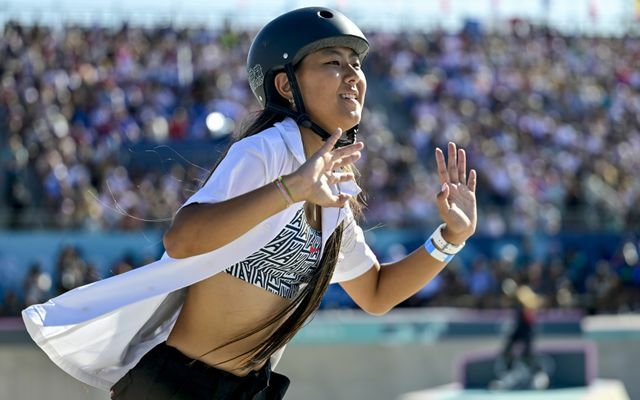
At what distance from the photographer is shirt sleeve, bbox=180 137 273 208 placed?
140 inches

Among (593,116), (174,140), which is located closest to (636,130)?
(593,116)

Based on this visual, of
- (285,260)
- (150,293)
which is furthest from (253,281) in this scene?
(150,293)

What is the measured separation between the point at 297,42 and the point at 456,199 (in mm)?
923

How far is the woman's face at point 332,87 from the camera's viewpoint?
3.94m

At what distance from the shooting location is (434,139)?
69.1 feet

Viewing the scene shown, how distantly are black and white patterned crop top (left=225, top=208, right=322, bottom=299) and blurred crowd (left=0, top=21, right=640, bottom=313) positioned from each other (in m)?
10.6

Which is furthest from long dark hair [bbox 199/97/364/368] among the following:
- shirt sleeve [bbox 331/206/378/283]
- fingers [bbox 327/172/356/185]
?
fingers [bbox 327/172/356/185]

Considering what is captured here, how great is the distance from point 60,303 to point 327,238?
950mm

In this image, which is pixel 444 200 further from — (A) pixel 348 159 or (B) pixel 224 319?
(B) pixel 224 319

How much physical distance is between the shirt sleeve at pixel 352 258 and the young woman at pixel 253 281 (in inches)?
8.0

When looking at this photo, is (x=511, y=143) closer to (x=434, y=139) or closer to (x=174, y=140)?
(x=434, y=139)

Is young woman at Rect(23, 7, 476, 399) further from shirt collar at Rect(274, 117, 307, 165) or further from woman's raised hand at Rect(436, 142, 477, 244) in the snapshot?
woman's raised hand at Rect(436, 142, 477, 244)

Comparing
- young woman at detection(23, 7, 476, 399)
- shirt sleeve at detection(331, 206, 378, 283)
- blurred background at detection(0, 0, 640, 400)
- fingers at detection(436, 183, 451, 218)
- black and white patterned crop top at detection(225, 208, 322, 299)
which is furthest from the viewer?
blurred background at detection(0, 0, 640, 400)

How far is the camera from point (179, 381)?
12.9 ft
